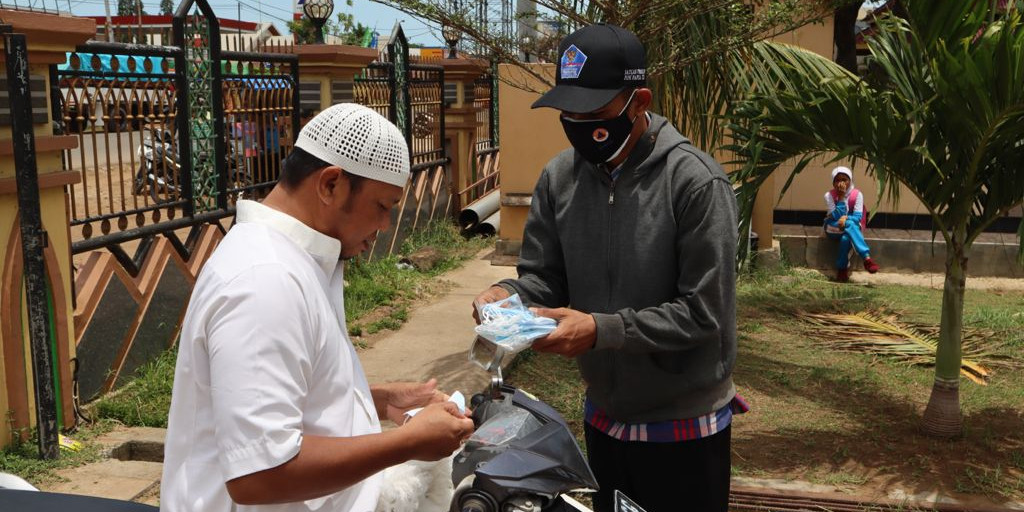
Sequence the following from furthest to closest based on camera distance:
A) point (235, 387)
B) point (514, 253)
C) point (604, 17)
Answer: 1. point (514, 253)
2. point (604, 17)
3. point (235, 387)

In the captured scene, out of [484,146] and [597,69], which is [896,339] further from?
[484,146]

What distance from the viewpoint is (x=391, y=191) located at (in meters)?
1.95

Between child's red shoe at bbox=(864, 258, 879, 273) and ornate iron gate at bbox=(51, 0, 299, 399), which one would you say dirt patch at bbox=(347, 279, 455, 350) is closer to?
ornate iron gate at bbox=(51, 0, 299, 399)

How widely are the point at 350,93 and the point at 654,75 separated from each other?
355cm

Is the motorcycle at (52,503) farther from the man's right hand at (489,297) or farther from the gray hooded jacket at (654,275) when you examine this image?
the gray hooded jacket at (654,275)

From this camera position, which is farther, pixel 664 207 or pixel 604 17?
pixel 604 17

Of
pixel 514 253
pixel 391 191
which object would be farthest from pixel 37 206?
pixel 514 253

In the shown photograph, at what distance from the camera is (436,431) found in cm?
190

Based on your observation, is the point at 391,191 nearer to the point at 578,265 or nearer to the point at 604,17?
the point at 578,265

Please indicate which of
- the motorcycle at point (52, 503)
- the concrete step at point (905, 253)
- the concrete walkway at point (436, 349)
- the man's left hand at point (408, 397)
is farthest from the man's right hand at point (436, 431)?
the concrete step at point (905, 253)

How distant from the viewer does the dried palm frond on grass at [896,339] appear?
718 cm

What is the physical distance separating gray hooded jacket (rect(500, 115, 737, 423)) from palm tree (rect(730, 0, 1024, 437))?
9.15 feet

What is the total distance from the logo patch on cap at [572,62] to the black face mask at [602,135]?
13 cm

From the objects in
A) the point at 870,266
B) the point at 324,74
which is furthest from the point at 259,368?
the point at 870,266
